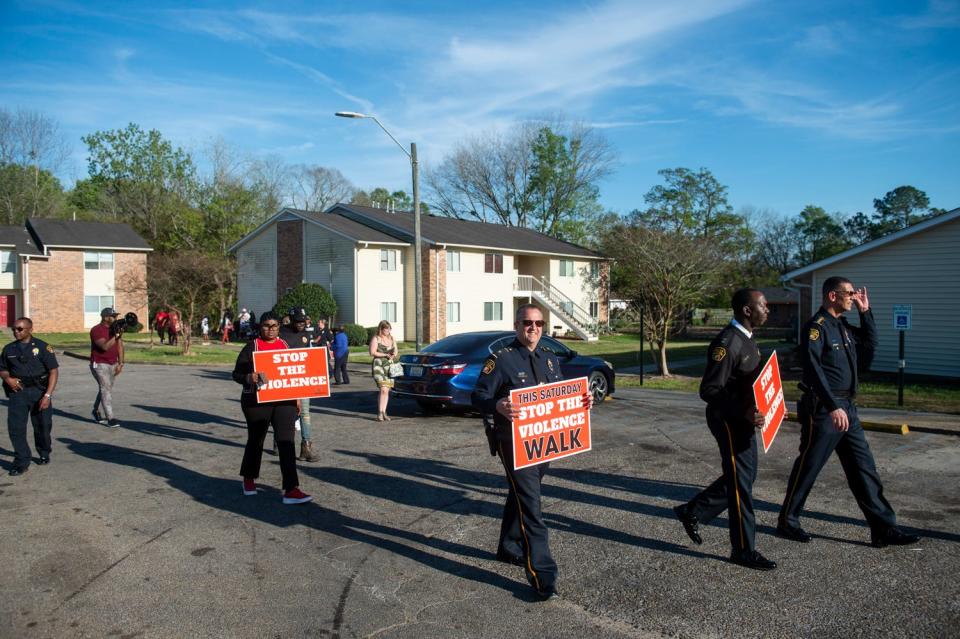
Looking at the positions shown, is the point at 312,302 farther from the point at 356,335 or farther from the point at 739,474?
the point at 739,474

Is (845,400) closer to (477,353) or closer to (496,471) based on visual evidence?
(496,471)

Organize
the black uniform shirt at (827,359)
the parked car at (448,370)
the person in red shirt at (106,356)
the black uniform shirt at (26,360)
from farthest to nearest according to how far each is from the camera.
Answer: the parked car at (448,370) < the person in red shirt at (106,356) < the black uniform shirt at (26,360) < the black uniform shirt at (827,359)

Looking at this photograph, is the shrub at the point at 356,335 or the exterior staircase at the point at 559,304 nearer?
the shrub at the point at 356,335

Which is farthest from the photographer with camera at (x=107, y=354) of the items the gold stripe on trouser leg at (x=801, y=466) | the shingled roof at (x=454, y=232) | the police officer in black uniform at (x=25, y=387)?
the shingled roof at (x=454, y=232)

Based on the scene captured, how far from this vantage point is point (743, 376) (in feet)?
16.4

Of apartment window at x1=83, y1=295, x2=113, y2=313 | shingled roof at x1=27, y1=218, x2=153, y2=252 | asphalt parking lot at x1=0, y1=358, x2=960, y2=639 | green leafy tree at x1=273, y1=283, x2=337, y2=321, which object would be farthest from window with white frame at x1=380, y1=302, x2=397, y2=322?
asphalt parking lot at x1=0, y1=358, x2=960, y2=639

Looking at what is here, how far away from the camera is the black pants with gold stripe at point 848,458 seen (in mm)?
5352

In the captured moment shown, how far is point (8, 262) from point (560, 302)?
Result: 32982 mm

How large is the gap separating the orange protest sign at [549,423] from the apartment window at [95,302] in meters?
44.5

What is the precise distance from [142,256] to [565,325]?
27.1 m

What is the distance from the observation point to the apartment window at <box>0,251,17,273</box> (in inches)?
1672

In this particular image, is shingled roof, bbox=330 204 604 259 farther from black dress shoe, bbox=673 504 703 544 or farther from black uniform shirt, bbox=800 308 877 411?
black dress shoe, bbox=673 504 703 544

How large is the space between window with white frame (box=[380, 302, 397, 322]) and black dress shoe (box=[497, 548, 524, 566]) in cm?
3049

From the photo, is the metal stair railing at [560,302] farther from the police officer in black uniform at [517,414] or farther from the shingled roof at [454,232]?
the police officer in black uniform at [517,414]
